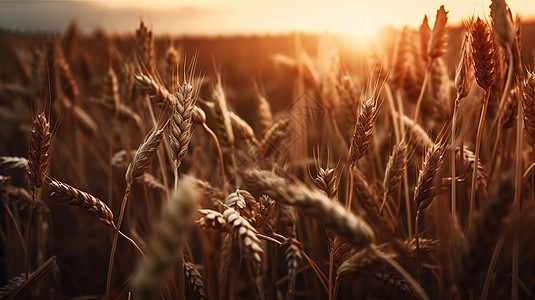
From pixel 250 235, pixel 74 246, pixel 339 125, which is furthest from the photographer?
pixel 74 246

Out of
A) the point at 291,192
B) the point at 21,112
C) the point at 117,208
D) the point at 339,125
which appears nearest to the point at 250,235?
the point at 291,192

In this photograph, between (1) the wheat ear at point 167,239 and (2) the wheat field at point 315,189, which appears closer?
(1) the wheat ear at point 167,239

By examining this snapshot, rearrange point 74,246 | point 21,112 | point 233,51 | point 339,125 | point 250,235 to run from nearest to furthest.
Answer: point 250,235, point 339,125, point 74,246, point 21,112, point 233,51

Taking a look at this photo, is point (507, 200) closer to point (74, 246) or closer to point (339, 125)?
point (339, 125)

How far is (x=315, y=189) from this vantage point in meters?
1.32

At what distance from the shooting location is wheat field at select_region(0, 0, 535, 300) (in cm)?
103

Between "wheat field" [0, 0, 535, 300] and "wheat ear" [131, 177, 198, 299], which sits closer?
"wheat ear" [131, 177, 198, 299]

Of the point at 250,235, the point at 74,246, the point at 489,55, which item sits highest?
the point at 489,55

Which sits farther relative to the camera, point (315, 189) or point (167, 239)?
point (315, 189)

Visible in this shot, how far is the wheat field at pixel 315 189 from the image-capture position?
1029mm

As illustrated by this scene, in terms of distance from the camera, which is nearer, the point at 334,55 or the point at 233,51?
the point at 334,55

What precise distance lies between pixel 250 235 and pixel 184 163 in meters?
2.07

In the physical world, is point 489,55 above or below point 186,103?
above

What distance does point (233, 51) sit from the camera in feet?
38.7
